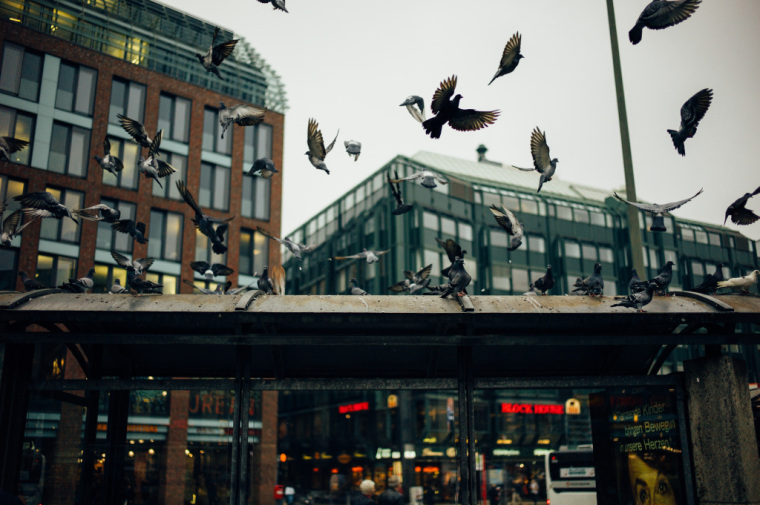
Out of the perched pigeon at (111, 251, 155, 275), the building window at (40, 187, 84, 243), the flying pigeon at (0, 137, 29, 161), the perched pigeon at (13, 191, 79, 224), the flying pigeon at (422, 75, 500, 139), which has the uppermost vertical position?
the building window at (40, 187, 84, 243)

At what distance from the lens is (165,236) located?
39.4 metres

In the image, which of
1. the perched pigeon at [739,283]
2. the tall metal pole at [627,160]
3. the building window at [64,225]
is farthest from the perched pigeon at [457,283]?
the building window at [64,225]

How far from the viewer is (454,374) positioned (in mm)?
10469

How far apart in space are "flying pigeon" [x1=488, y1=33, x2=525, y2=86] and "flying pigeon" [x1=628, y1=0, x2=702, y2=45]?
1386mm

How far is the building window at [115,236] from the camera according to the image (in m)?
37.0

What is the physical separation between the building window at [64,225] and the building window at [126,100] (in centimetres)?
528

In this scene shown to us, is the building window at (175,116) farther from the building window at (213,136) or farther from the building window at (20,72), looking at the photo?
the building window at (20,72)

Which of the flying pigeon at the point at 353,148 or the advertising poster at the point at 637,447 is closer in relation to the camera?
the advertising poster at the point at 637,447

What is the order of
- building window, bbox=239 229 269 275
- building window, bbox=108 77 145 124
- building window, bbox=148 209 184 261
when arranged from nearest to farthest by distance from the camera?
building window, bbox=108 77 145 124 → building window, bbox=148 209 184 261 → building window, bbox=239 229 269 275

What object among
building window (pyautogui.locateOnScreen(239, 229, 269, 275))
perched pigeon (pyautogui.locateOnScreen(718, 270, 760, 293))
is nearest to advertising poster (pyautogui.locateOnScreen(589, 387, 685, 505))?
perched pigeon (pyautogui.locateOnScreen(718, 270, 760, 293))

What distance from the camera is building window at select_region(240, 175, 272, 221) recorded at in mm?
42781

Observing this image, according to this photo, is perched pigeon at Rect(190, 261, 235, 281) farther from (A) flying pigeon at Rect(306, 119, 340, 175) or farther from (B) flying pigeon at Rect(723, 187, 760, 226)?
(B) flying pigeon at Rect(723, 187, 760, 226)

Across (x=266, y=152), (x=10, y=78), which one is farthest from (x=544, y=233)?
(x=10, y=78)

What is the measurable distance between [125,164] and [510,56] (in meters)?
34.3
